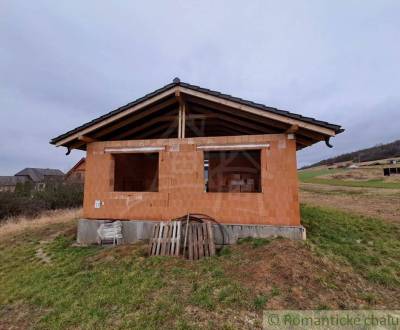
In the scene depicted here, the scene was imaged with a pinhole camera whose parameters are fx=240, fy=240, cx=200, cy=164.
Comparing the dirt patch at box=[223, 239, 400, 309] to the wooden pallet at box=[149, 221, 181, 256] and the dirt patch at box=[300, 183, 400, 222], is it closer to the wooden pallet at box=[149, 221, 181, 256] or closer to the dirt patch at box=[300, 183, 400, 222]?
the wooden pallet at box=[149, 221, 181, 256]

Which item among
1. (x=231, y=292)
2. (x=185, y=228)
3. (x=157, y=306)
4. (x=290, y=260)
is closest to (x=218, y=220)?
(x=185, y=228)

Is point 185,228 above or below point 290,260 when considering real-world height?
above

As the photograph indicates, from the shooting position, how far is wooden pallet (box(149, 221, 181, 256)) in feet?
18.5

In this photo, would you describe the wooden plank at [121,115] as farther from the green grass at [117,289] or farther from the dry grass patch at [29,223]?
the dry grass patch at [29,223]

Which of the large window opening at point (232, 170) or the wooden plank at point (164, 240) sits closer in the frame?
the wooden plank at point (164, 240)

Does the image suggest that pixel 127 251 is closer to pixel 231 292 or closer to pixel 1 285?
→ pixel 1 285

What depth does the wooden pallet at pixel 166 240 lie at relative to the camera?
5.64 meters

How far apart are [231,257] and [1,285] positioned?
4.83 meters

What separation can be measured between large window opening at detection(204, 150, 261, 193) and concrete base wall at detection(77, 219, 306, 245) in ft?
12.2

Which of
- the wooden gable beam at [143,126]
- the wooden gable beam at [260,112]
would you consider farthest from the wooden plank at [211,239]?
the wooden gable beam at [143,126]

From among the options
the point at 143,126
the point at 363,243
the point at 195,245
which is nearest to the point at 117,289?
the point at 195,245

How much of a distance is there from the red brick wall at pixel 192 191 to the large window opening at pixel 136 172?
2413mm

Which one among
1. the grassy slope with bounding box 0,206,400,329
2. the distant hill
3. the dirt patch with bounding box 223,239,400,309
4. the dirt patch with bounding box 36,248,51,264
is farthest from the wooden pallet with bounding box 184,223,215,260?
the distant hill

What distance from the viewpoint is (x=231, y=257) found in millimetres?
5254
